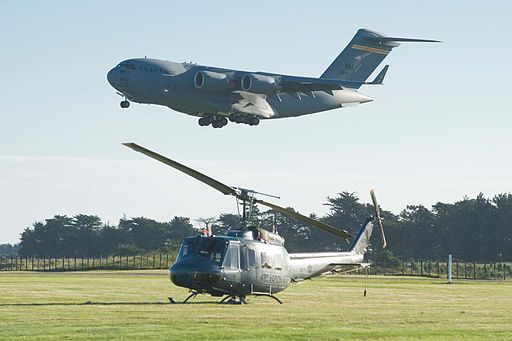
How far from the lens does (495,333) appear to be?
20531mm

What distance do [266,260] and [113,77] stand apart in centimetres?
3352

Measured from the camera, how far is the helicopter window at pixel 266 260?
97.3ft

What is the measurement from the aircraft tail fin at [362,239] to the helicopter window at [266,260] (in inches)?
265

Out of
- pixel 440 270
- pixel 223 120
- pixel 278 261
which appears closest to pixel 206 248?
pixel 278 261

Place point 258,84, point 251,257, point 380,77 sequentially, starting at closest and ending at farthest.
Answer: point 251,257
point 380,77
point 258,84

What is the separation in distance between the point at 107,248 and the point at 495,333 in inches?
4546

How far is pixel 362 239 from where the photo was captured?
120ft

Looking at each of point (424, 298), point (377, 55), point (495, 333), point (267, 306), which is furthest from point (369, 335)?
point (377, 55)

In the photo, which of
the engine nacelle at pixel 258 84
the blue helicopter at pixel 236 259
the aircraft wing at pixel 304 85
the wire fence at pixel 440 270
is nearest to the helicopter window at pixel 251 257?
the blue helicopter at pixel 236 259

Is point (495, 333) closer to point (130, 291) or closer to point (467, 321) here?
point (467, 321)

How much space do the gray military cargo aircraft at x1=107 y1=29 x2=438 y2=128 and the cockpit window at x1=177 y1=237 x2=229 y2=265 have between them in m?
32.6

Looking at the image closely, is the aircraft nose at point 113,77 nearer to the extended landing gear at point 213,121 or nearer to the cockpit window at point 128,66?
the cockpit window at point 128,66

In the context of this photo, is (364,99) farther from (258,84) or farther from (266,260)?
(266,260)

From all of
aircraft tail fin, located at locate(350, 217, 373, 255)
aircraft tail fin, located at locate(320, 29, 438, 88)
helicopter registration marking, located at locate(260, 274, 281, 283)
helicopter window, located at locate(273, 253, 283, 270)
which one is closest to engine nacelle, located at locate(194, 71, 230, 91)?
aircraft tail fin, located at locate(320, 29, 438, 88)
